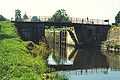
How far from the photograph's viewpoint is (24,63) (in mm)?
12344

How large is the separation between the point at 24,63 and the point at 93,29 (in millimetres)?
43370

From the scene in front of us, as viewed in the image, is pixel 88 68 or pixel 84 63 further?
pixel 84 63

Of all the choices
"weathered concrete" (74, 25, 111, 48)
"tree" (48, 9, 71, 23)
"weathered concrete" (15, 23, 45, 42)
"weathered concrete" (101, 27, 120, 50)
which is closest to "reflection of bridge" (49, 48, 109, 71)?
"weathered concrete" (15, 23, 45, 42)

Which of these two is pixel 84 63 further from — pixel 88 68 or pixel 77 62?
pixel 88 68

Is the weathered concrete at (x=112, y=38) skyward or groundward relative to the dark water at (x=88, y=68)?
skyward

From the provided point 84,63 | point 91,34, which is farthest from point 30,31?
point 91,34

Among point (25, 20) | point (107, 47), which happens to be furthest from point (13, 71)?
point (107, 47)

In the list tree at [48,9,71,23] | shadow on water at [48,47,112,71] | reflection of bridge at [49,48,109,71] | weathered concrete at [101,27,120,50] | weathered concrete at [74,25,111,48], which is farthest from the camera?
tree at [48,9,71,23]

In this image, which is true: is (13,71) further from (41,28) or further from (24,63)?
(41,28)

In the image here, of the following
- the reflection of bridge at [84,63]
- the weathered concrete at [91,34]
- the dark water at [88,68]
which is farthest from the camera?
the weathered concrete at [91,34]

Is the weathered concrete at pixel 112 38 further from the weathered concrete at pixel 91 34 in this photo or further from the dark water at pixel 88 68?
the dark water at pixel 88 68

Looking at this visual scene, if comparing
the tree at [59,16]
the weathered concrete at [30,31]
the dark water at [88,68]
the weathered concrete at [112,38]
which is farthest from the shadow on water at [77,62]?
the tree at [59,16]

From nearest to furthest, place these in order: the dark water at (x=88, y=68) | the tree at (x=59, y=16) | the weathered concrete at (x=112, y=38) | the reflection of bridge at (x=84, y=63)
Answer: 1. the dark water at (x=88, y=68)
2. the reflection of bridge at (x=84, y=63)
3. the weathered concrete at (x=112, y=38)
4. the tree at (x=59, y=16)

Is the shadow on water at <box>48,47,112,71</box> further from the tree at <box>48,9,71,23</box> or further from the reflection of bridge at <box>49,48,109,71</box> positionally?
the tree at <box>48,9,71,23</box>
